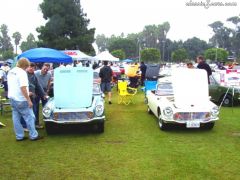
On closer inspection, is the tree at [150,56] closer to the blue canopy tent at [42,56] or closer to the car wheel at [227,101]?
the blue canopy tent at [42,56]

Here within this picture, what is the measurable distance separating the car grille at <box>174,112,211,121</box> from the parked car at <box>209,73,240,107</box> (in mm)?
4675

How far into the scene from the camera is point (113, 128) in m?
10.1

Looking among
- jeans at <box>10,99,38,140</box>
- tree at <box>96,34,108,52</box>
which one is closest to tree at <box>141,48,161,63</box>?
tree at <box>96,34,108,52</box>

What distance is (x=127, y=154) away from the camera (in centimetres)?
731

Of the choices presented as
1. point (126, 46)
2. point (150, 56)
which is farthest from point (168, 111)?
point (126, 46)

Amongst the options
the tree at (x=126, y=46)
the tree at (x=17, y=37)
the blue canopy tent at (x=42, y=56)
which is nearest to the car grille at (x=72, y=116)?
the blue canopy tent at (x=42, y=56)

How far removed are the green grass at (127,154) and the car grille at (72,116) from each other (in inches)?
18.4

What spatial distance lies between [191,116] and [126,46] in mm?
114938

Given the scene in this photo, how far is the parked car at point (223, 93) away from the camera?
14.2m

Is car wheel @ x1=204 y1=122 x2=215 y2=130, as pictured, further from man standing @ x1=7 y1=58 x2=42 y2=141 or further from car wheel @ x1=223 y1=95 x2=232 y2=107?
car wheel @ x1=223 y1=95 x2=232 y2=107

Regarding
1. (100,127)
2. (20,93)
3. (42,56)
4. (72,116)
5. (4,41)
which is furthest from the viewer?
(4,41)

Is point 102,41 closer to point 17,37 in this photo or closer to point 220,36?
point 17,37

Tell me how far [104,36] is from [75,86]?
166631mm

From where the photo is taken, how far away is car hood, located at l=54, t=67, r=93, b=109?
9594mm
